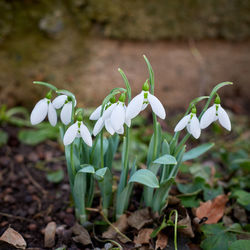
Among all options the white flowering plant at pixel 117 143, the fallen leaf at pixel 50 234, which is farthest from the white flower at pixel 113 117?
the fallen leaf at pixel 50 234

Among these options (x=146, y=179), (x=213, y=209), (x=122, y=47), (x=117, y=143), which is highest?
(x=122, y=47)

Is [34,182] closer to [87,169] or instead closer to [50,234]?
[50,234]

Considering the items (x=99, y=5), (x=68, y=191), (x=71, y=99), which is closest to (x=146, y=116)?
(x=99, y=5)

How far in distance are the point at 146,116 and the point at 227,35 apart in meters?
1.16

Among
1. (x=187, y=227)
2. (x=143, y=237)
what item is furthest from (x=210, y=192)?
(x=143, y=237)

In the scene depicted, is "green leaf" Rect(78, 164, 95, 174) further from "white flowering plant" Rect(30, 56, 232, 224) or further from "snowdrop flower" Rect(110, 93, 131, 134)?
"snowdrop flower" Rect(110, 93, 131, 134)

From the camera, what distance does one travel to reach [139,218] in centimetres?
148

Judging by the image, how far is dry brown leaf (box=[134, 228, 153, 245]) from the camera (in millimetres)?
1414

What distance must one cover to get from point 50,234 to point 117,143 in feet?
1.75

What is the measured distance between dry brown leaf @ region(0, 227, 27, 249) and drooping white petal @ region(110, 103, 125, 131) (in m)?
0.71

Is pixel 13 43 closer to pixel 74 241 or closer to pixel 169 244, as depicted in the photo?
pixel 74 241

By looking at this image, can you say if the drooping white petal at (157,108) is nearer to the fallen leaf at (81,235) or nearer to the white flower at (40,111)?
the white flower at (40,111)

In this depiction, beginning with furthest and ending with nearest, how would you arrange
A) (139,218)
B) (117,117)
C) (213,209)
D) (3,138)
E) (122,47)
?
(122,47), (3,138), (213,209), (139,218), (117,117)

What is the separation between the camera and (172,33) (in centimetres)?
295
